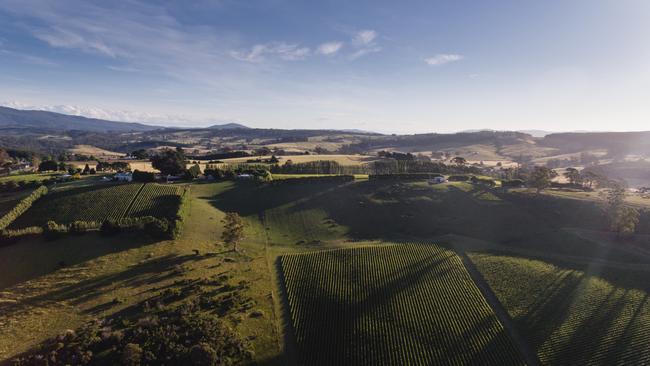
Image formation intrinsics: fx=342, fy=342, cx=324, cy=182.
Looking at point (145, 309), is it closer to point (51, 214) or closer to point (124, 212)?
point (124, 212)

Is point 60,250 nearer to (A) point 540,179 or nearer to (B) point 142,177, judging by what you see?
(B) point 142,177

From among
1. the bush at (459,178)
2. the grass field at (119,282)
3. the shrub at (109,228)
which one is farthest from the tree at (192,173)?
the bush at (459,178)

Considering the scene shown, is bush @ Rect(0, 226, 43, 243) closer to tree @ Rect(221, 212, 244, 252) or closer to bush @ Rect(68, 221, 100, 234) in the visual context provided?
bush @ Rect(68, 221, 100, 234)

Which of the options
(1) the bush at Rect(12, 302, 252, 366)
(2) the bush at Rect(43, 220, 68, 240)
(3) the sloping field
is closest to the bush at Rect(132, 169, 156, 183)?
(3) the sloping field

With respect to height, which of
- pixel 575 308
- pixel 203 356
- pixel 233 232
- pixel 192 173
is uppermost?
pixel 192 173

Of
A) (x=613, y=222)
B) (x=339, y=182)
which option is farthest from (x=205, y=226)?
(x=613, y=222)

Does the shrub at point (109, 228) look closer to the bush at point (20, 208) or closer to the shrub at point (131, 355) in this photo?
the bush at point (20, 208)

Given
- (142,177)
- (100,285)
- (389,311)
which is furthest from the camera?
(142,177)

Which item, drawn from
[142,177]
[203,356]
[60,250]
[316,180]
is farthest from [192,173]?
[203,356]
